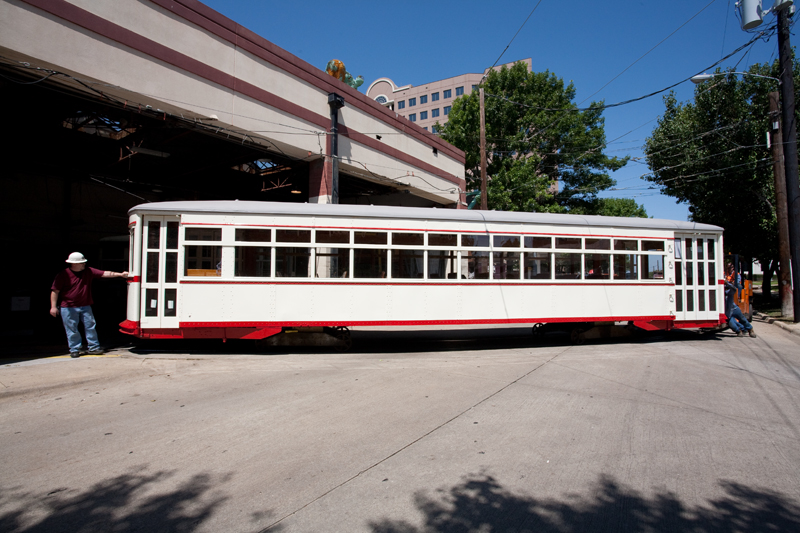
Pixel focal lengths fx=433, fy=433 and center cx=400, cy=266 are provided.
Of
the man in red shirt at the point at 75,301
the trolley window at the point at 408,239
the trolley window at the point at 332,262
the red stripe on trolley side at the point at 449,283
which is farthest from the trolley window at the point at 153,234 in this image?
the trolley window at the point at 408,239

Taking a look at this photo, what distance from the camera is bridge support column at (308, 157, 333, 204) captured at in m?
13.6

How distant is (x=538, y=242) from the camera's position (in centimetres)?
911

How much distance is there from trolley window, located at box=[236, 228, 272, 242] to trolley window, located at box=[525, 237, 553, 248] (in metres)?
5.19

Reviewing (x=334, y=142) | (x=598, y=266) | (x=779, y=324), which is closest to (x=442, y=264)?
(x=598, y=266)

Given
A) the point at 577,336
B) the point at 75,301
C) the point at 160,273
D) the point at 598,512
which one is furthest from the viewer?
the point at 577,336

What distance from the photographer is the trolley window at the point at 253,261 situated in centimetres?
793

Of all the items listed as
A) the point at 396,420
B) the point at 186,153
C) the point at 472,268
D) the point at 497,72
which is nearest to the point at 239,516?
the point at 396,420

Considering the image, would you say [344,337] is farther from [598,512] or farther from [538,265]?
[598,512]

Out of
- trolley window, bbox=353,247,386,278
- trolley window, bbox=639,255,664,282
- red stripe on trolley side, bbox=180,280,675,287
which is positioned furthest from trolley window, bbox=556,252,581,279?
trolley window, bbox=353,247,386,278

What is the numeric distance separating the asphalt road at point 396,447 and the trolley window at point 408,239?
7.89 ft

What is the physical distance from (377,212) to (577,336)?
17.3 ft

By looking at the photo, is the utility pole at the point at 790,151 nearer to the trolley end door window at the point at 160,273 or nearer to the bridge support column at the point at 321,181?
the bridge support column at the point at 321,181

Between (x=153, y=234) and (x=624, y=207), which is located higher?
(x=624, y=207)

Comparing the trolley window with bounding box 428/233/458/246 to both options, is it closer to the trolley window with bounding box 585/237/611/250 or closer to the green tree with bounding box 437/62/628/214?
the trolley window with bounding box 585/237/611/250
